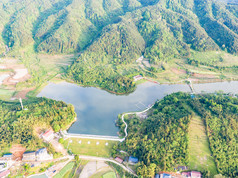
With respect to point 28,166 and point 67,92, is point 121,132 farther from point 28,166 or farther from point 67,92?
point 67,92

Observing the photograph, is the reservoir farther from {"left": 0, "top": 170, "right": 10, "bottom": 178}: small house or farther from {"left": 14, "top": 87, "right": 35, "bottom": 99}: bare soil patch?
{"left": 0, "top": 170, "right": 10, "bottom": 178}: small house

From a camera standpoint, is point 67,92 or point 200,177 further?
point 67,92

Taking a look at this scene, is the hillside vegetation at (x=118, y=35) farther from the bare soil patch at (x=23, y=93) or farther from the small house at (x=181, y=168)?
the small house at (x=181, y=168)

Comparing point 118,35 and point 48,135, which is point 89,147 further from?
point 118,35

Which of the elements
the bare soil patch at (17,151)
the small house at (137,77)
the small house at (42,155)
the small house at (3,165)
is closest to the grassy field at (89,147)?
the small house at (42,155)

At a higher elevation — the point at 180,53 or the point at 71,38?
the point at 71,38

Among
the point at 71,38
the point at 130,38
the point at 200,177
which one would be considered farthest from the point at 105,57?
the point at 200,177

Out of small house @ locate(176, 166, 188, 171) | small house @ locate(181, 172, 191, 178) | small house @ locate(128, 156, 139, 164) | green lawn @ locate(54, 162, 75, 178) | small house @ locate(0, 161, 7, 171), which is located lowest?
small house @ locate(181, 172, 191, 178)

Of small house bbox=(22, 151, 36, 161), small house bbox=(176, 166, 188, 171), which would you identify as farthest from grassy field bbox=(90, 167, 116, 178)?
small house bbox=(22, 151, 36, 161)
